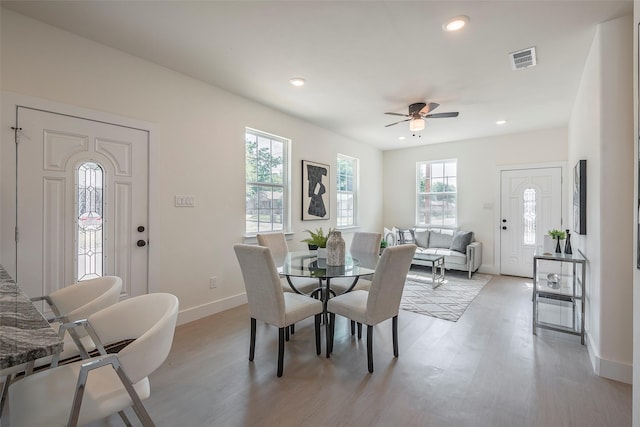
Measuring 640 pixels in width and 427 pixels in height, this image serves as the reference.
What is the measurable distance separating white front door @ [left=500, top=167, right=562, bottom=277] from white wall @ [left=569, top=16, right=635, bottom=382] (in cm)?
329

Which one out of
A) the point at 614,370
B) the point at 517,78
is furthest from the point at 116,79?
the point at 614,370

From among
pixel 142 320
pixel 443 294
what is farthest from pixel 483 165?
pixel 142 320

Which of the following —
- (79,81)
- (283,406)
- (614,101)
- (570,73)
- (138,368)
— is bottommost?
(283,406)

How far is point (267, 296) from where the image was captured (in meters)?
2.16

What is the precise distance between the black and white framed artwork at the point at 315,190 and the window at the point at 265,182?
346 millimetres

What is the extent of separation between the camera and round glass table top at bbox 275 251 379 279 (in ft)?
7.68

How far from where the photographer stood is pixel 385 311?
2.29 meters

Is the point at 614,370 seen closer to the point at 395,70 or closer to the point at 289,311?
the point at 289,311

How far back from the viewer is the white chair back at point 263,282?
81.9 inches

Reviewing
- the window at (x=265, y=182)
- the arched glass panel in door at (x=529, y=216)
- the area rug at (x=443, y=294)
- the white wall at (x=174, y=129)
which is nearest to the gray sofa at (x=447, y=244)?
the area rug at (x=443, y=294)

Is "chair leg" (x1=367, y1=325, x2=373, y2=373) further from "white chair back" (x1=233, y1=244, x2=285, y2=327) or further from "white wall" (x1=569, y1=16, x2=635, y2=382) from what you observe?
"white wall" (x1=569, y1=16, x2=635, y2=382)

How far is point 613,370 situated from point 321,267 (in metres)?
2.20

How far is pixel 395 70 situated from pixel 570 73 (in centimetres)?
175

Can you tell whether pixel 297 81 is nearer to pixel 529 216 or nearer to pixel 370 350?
pixel 370 350
